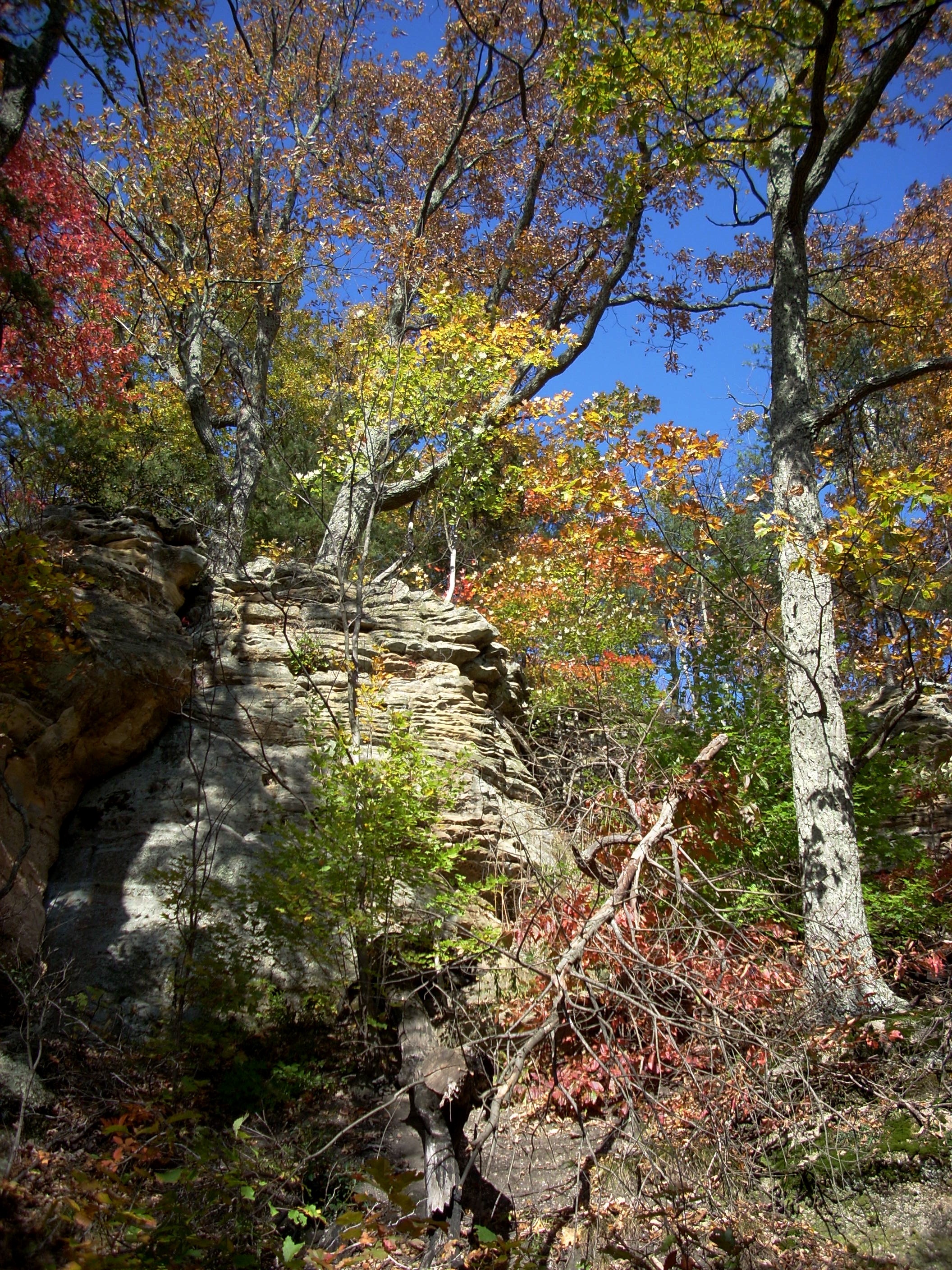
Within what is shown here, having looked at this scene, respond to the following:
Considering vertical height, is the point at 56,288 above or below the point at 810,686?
above

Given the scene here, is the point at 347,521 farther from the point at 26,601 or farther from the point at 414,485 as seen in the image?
the point at 26,601

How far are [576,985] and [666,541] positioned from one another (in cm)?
392

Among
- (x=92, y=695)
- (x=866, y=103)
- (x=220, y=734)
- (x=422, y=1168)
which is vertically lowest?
(x=422, y=1168)

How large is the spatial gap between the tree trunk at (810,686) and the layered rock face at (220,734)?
2136 millimetres

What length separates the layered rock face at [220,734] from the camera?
5.53 m

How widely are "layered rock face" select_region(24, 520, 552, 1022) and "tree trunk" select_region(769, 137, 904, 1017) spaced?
2.14 m

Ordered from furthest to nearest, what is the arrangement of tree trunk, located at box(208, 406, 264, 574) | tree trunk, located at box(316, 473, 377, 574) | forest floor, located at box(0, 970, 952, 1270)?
tree trunk, located at box(208, 406, 264, 574) < tree trunk, located at box(316, 473, 377, 574) < forest floor, located at box(0, 970, 952, 1270)

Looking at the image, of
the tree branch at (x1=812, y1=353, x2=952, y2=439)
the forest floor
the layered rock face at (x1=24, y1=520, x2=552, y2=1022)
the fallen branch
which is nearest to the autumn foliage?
the layered rock face at (x1=24, y1=520, x2=552, y2=1022)

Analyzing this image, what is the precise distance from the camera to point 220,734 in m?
7.16

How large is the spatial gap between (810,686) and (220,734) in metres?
5.40

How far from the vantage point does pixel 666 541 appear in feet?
22.3

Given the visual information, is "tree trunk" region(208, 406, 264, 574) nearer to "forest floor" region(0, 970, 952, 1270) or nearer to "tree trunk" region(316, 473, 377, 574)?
"tree trunk" region(316, 473, 377, 574)

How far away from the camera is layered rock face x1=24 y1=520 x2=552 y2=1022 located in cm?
553

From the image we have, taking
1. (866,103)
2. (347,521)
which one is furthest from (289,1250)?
(866,103)
